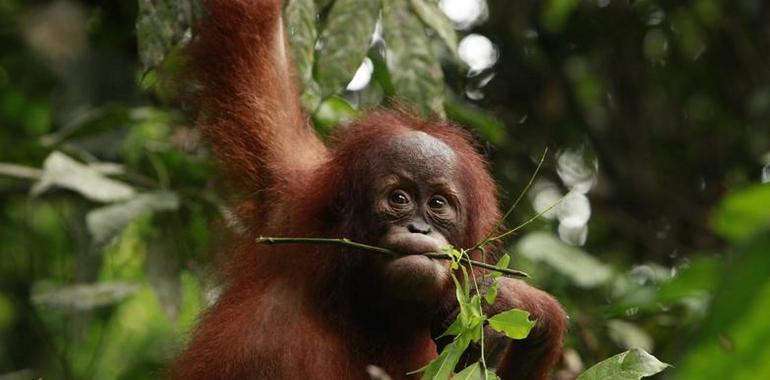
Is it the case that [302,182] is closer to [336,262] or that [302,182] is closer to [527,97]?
[336,262]

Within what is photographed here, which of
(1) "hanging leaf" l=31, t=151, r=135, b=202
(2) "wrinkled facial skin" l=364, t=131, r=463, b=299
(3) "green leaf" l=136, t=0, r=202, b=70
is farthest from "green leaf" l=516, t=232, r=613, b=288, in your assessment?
(3) "green leaf" l=136, t=0, r=202, b=70

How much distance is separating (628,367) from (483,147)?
186 centimetres

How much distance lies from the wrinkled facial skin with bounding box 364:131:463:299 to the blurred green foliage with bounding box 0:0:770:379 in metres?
0.36

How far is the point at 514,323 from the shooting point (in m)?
2.70

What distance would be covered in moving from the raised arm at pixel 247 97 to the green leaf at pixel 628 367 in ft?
5.36

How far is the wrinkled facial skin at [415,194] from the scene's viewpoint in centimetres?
347

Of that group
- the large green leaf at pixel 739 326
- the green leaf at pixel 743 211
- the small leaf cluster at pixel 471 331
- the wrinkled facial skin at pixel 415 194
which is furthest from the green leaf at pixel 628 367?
the large green leaf at pixel 739 326

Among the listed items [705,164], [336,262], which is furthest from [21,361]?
[705,164]

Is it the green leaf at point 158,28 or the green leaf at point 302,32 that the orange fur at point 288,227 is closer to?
the green leaf at point 302,32

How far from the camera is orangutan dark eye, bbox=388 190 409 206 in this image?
3.58 m

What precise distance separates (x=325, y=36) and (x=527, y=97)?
13.4 ft

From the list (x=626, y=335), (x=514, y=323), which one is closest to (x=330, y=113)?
(x=626, y=335)

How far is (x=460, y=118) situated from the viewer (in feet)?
17.8

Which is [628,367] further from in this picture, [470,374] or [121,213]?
[121,213]
